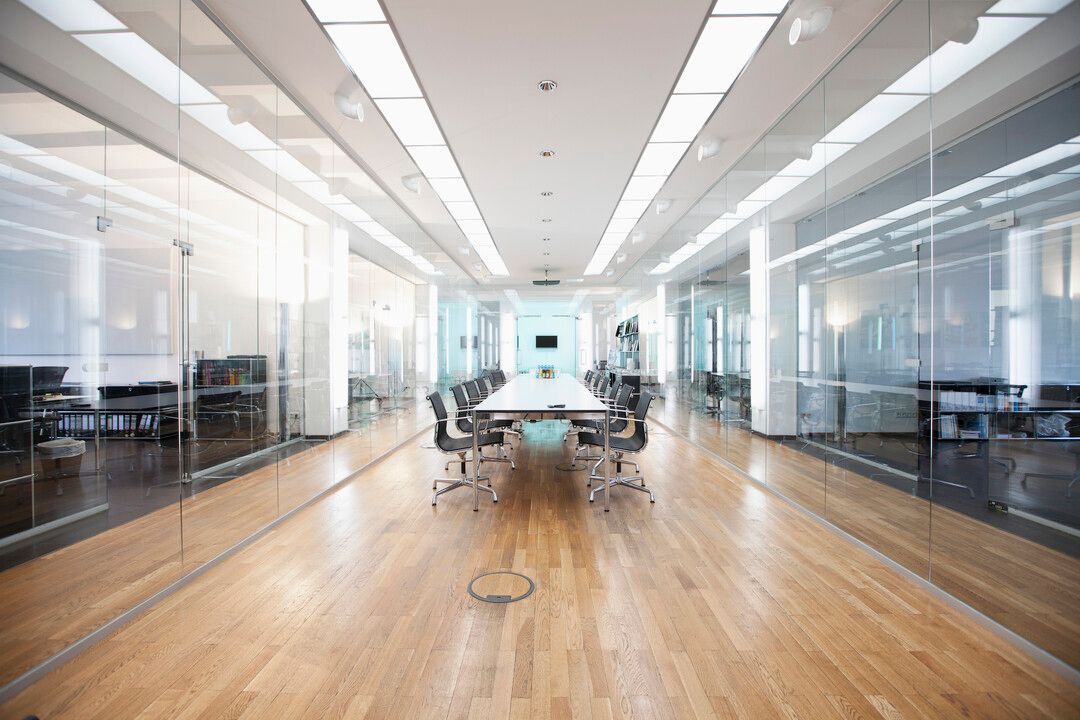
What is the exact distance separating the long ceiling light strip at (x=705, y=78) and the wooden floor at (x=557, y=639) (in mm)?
3427

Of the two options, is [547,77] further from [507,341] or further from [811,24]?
[507,341]

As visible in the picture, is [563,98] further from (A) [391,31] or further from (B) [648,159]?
(B) [648,159]

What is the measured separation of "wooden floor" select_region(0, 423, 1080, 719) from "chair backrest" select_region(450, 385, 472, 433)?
5.99 ft

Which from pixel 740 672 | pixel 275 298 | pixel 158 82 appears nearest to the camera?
pixel 740 672

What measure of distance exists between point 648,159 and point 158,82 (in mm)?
4324

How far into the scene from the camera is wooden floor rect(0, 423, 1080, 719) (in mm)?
1846

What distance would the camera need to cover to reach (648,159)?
546cm

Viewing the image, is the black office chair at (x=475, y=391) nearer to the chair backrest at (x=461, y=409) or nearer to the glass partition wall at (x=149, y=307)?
the chair backrest at (x=461, y=409)

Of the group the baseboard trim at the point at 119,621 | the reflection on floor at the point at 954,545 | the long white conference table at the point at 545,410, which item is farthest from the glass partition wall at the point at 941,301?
the baseboard trim at the point at 119,621

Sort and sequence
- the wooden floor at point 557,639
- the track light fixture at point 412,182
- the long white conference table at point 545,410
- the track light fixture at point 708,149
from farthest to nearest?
the track light fixture at point 412,182
the track light fixture at point 708,149
the long white conference table at point 545,410
the wooden floor at point 557,639

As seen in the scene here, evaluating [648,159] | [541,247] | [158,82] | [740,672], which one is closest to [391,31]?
[158,82]

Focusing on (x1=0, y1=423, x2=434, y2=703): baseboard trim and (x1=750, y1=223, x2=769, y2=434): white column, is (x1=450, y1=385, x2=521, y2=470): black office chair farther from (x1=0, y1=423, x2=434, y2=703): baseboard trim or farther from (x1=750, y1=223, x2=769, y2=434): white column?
(x1=750, y1=223, x2=769, y2=434): white column

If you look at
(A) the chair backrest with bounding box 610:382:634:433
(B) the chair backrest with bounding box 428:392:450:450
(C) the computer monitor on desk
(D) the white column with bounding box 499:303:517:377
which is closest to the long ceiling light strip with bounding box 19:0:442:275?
(C) the computer monitor on desk

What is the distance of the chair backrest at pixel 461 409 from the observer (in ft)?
17.8
